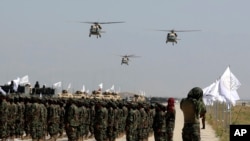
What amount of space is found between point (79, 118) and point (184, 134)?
8.36 metres

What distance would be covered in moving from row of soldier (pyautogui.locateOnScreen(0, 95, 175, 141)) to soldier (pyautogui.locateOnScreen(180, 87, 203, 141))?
572cm

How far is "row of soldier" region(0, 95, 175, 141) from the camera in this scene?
22.1 metres

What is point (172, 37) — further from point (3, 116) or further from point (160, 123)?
point (160, 123)

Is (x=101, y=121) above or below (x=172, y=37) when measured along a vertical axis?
below

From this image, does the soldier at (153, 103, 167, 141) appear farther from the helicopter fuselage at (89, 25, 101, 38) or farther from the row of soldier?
the helicopter fuselage at (89, 25, 101, 38)

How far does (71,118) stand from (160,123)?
3897 mm

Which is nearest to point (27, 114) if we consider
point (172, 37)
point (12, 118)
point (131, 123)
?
point (12, 118)

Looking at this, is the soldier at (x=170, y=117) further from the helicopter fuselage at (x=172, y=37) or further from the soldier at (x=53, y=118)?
the helicopter fuselage at (x=172, y=37)

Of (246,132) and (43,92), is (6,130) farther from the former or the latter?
(43,92)

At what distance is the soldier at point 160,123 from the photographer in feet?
64.2

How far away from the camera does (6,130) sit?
76.3 ft

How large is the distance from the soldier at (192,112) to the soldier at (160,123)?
415 centimetres

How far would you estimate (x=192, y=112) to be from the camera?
15156mm

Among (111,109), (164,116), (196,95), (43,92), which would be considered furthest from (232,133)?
(43,92)
